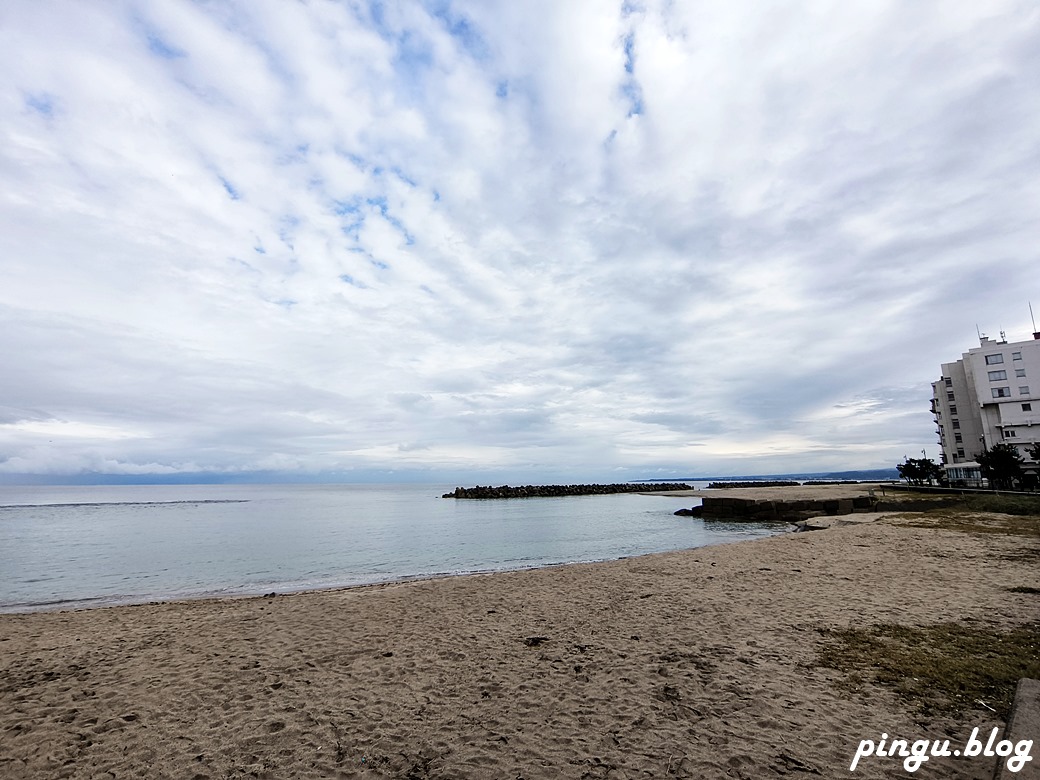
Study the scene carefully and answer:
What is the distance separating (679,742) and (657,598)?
716cm

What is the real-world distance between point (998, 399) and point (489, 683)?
83719 millimetres

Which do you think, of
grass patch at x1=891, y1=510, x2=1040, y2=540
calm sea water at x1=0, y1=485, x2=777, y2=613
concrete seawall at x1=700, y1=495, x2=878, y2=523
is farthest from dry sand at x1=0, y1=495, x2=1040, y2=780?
concrete seawall at x1=700, y1=495, x2=878, y2=523

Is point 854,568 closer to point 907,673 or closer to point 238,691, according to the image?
point 907,673

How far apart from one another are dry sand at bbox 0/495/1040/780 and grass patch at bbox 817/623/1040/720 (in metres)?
0.30

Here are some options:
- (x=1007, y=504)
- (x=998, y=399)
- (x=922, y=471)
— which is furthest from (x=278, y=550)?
(x=998, y=399)

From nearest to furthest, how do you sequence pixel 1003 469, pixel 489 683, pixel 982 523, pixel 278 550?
pixel 489 683 → pixel 982 523 → pixel 278 550 → pixel 1003 469

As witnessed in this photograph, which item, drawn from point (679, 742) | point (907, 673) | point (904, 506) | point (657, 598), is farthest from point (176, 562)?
point (904, 506)

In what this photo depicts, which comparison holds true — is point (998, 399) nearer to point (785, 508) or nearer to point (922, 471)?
point (922, 471)

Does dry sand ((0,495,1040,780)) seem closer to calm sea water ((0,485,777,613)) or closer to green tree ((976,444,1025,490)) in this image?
calm sea water ((0,485,777,613))

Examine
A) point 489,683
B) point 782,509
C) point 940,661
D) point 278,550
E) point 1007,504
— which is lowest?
point 278,550

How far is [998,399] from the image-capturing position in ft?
208

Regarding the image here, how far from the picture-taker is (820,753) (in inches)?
192

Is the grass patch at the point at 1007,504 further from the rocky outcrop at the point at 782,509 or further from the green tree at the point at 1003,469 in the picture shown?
the green tree at the point at 1003,469

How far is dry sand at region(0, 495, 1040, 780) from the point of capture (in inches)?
202
